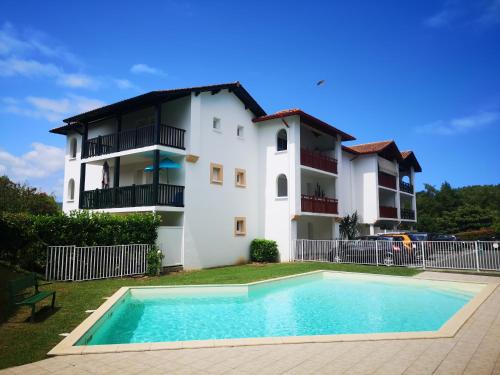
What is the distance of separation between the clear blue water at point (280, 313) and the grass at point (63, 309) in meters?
0.71

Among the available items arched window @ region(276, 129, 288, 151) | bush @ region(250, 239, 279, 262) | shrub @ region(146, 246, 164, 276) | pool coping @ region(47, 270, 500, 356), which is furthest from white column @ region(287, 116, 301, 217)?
pool coping @ region(47, 270, 500, 356)

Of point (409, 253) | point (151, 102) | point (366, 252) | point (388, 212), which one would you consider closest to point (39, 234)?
point (151, 102)

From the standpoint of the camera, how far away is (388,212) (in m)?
33.9

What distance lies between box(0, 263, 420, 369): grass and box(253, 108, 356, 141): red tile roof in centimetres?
1021

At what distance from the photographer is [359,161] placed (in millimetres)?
33219

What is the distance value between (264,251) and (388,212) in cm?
1573

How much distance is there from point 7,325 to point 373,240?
1736cm

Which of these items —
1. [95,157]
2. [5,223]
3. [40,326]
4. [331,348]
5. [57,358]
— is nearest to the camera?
[57,358]

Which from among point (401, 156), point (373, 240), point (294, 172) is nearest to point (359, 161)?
point (401, 156)

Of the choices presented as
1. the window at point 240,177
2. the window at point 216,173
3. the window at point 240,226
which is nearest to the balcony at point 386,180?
the window at point 240,177

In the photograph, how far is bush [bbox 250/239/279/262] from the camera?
2369 centimetres

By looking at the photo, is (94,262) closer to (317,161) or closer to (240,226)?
(240,226)

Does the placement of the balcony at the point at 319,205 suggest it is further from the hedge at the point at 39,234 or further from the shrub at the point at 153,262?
the hedge at the point at 39,234

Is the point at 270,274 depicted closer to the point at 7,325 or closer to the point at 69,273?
the point at 69,273
